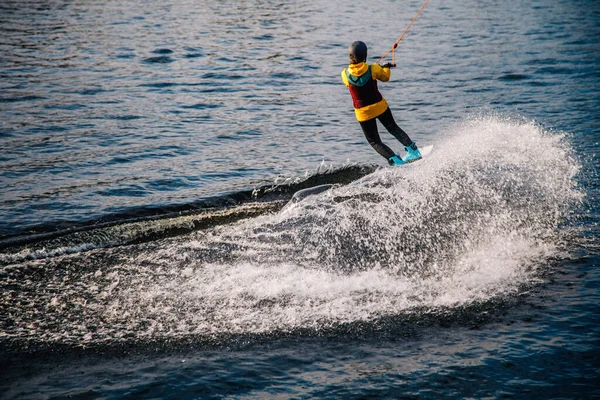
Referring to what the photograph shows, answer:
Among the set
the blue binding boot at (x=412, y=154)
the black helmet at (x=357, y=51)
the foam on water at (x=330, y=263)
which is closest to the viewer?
the foam on water at (x=330, y=263)

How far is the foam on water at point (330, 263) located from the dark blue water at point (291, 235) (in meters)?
0.04

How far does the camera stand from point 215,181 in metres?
14.4

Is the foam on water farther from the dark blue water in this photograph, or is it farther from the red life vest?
the red life vest

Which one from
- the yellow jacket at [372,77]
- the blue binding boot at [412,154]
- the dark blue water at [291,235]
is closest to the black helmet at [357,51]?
the yellow jacket at [372,77]

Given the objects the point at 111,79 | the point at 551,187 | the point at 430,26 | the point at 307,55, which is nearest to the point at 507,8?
the point at 430,26

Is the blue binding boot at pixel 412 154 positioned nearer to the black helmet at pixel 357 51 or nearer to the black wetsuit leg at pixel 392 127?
the black wetsuit leg at pixel 392 127

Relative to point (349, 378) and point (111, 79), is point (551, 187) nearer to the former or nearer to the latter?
point (349, 378)

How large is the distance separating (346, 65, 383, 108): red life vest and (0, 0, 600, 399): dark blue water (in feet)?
5.24

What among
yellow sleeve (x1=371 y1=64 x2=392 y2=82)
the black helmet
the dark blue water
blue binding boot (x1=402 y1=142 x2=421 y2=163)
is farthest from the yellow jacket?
the dark blue water

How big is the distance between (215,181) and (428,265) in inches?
238

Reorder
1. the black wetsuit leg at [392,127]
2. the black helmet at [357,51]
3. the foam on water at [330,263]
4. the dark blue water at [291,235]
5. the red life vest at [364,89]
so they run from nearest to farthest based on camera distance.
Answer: the dark blue water at [291,235], the foam on water at [330,263], the black helmet at [357,51], the red life vest at [364,89], the black wetsuit leg at [392,127]

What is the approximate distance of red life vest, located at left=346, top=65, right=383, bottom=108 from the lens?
1181 centimetres

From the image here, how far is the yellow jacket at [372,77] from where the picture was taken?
38.4 feet

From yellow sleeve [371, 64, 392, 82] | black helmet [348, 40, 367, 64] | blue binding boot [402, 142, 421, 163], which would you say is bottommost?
blue binding boot [402, 142, 421, 163]
